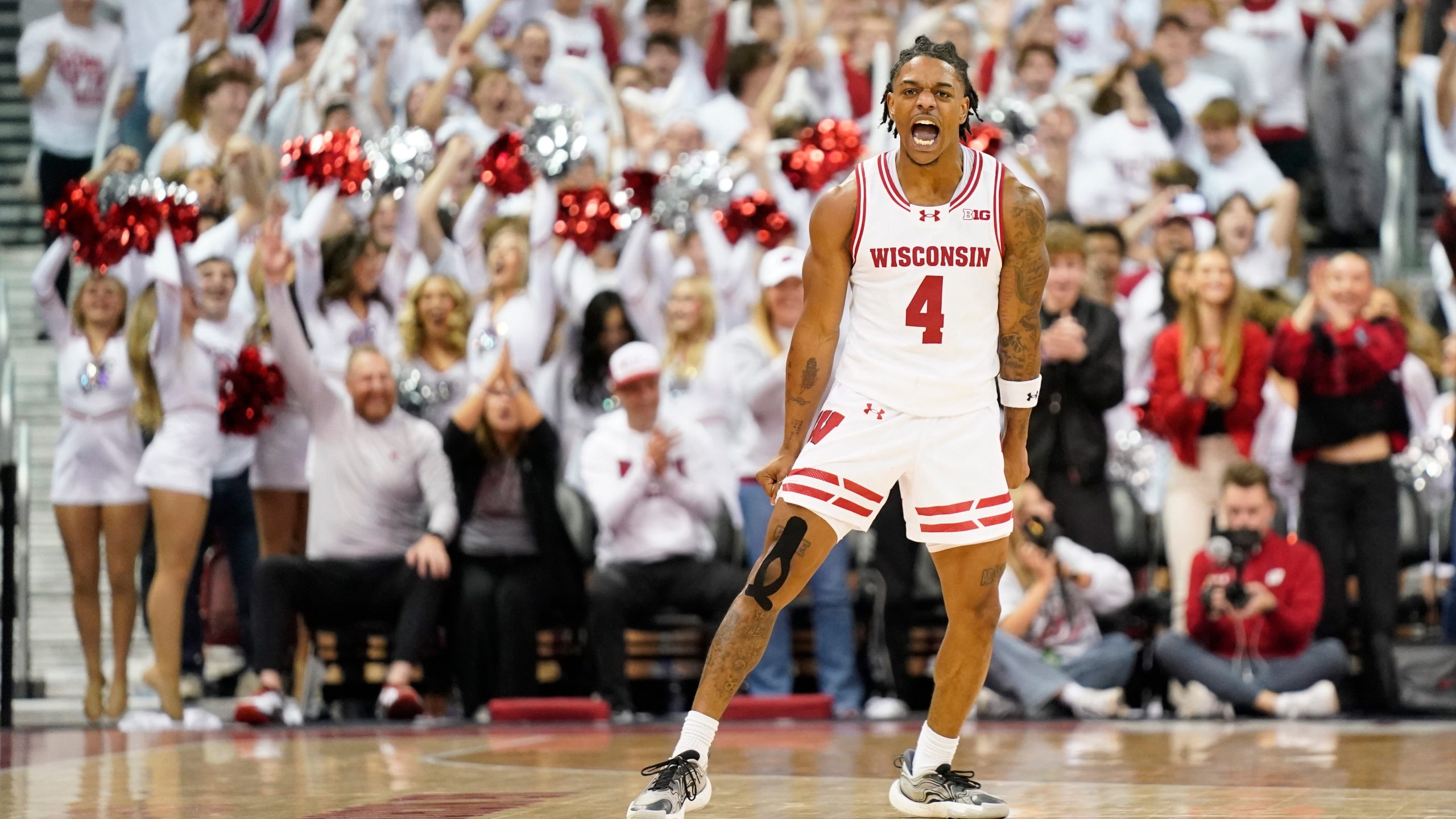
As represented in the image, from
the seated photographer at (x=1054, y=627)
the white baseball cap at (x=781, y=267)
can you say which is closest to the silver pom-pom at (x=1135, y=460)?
the seated photographer at (x=1054, y=627)

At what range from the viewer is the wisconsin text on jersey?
555 centimetres

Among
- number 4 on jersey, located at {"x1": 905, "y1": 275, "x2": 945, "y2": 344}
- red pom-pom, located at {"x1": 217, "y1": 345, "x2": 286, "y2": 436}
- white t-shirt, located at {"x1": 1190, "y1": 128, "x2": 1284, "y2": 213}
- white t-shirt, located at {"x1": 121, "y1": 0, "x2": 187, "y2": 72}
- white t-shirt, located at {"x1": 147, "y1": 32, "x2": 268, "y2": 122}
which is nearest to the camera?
number 4 on jersey, located at {"x1": 905, "y1": 275, "x2": 945, "y2": 344}

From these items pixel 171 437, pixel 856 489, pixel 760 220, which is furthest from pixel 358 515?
pixel 856 489

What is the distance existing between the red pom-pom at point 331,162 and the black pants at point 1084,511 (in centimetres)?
395

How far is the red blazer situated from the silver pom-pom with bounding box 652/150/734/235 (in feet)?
8.40

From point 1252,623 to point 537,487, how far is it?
11.8ft

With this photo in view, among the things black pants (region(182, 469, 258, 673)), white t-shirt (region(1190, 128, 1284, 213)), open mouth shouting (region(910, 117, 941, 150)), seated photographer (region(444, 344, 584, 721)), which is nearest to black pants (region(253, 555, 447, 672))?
seated photographer (region(444, 344, 584, 721))

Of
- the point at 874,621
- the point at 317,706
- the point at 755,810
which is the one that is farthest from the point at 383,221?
the point at 755,810

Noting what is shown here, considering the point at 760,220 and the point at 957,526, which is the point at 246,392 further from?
the point at 957,526

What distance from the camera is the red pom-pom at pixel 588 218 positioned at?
35.4 feet

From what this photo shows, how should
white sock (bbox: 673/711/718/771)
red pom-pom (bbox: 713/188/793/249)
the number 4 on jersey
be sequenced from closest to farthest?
white sock (bbox: 673/711/718/771) < the number 4 on jersey < red pom-pom (bbox: 713/188/793/249)

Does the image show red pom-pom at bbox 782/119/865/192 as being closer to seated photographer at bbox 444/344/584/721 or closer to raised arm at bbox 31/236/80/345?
seated photographer at bbox 444/344/584/721

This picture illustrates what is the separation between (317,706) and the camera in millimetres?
10414

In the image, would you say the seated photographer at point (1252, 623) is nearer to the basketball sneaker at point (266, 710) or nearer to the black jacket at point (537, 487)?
the black jacket at point (537, 487)
